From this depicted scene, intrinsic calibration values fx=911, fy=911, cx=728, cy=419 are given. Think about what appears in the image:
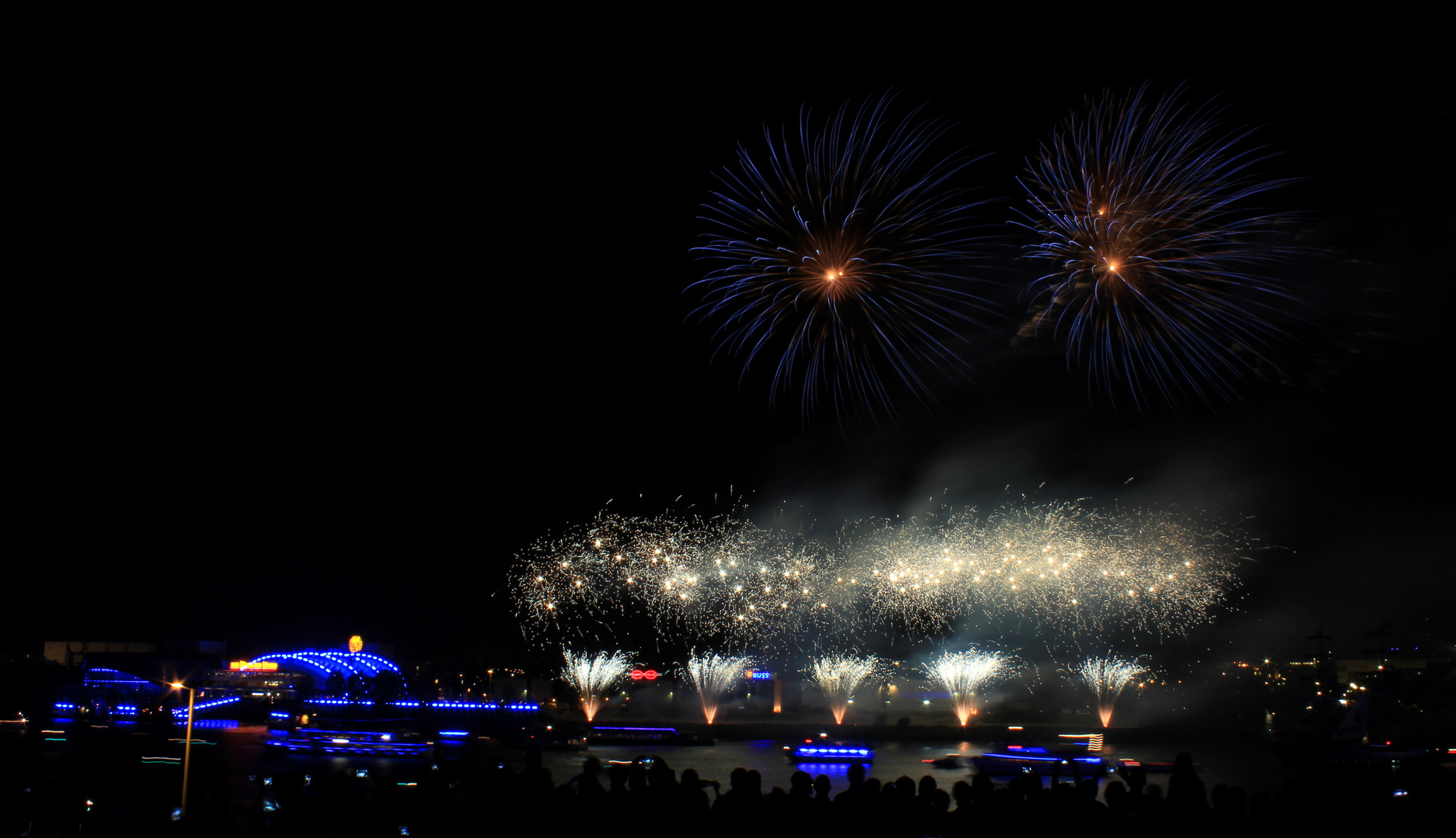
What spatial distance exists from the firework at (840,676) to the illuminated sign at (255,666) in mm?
51075

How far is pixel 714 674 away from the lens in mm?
89625

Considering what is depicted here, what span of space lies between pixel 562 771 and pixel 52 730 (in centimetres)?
3718

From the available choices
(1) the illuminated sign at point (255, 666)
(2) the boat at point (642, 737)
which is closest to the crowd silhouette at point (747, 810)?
(2) the boat at point (642, 737)

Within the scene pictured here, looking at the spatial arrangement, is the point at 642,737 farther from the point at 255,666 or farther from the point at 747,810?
the point at 747,810

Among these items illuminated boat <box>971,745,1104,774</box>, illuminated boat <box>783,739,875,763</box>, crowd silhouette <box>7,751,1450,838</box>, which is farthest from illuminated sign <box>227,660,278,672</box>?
crowd silhouette <box>7,751,1450,838</box>

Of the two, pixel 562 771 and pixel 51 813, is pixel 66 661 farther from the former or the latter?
pixel 51 813

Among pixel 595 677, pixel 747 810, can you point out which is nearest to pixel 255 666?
pixel 595 677

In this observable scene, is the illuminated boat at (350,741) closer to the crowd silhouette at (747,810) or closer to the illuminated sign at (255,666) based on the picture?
the illuminated sign at (255,666)

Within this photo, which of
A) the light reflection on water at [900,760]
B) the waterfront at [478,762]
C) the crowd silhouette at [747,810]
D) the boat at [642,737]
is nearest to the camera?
the crowd silhouette at [747,810]

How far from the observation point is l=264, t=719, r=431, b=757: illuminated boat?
5409 cm

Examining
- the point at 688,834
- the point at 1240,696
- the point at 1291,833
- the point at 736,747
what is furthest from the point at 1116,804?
the point at 1240,696

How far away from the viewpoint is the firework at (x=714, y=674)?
82.2 meters

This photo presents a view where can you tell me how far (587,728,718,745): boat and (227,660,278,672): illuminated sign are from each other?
39.7 meters

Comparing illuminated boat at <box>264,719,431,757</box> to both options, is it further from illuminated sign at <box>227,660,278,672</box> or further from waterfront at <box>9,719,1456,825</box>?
illuminated sign at <box>227,660,278,672</box>
